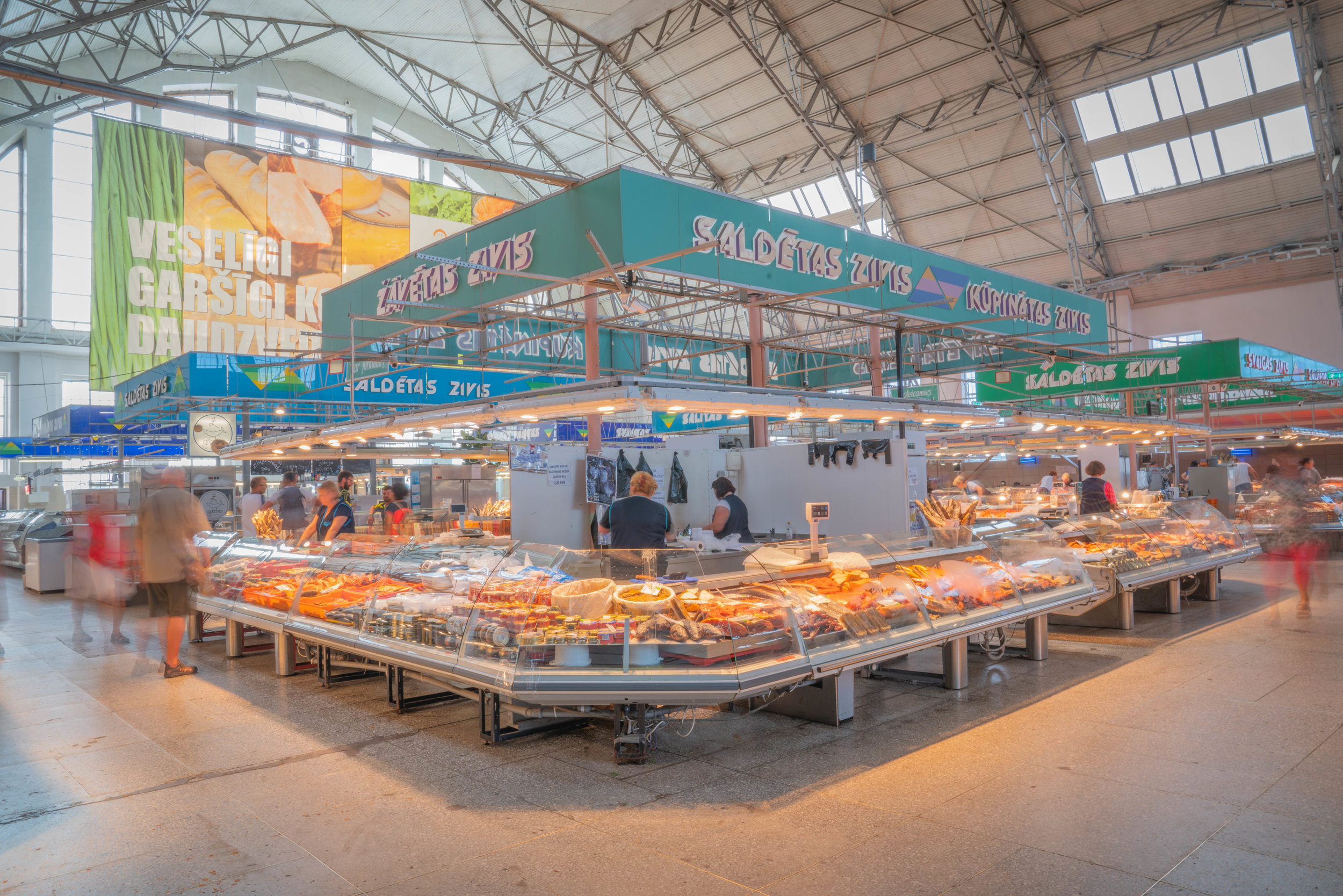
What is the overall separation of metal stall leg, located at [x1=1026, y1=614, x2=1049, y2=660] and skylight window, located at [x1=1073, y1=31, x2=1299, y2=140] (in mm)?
16276

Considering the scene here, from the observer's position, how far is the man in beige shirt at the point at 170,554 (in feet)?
21.4

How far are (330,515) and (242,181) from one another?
49.4 ft

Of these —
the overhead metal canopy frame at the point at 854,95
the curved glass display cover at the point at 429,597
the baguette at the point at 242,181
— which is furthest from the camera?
the baguette at the point at 242,181

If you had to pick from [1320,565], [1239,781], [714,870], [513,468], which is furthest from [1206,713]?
[1320,565]

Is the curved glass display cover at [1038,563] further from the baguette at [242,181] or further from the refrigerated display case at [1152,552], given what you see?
the baguette at [242,181]

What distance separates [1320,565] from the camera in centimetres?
1172

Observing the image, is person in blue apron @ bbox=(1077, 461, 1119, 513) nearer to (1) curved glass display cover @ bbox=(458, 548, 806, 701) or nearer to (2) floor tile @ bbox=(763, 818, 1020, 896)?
(1) curved glass display cover @ bbox=(458, 548, 806, 701)

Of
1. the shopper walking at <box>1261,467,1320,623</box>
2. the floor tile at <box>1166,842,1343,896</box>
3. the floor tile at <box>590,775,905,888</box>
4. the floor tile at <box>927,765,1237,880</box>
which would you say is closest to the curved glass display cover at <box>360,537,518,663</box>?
the floor tile at <box>590,775,905,888</box>

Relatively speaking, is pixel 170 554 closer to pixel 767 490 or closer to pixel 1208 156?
pixel 767 490

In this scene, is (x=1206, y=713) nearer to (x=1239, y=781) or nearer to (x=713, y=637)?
(x=1239, y=781)

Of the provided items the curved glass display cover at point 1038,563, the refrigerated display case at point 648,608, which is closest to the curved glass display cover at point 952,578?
the refrigerated display case at point 648,608

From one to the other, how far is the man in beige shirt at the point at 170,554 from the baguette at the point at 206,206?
48.7 ft

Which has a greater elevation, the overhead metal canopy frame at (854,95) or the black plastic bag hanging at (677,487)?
the overhead metal canopy frame at (854,95)

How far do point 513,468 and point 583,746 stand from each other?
5.49 metres
